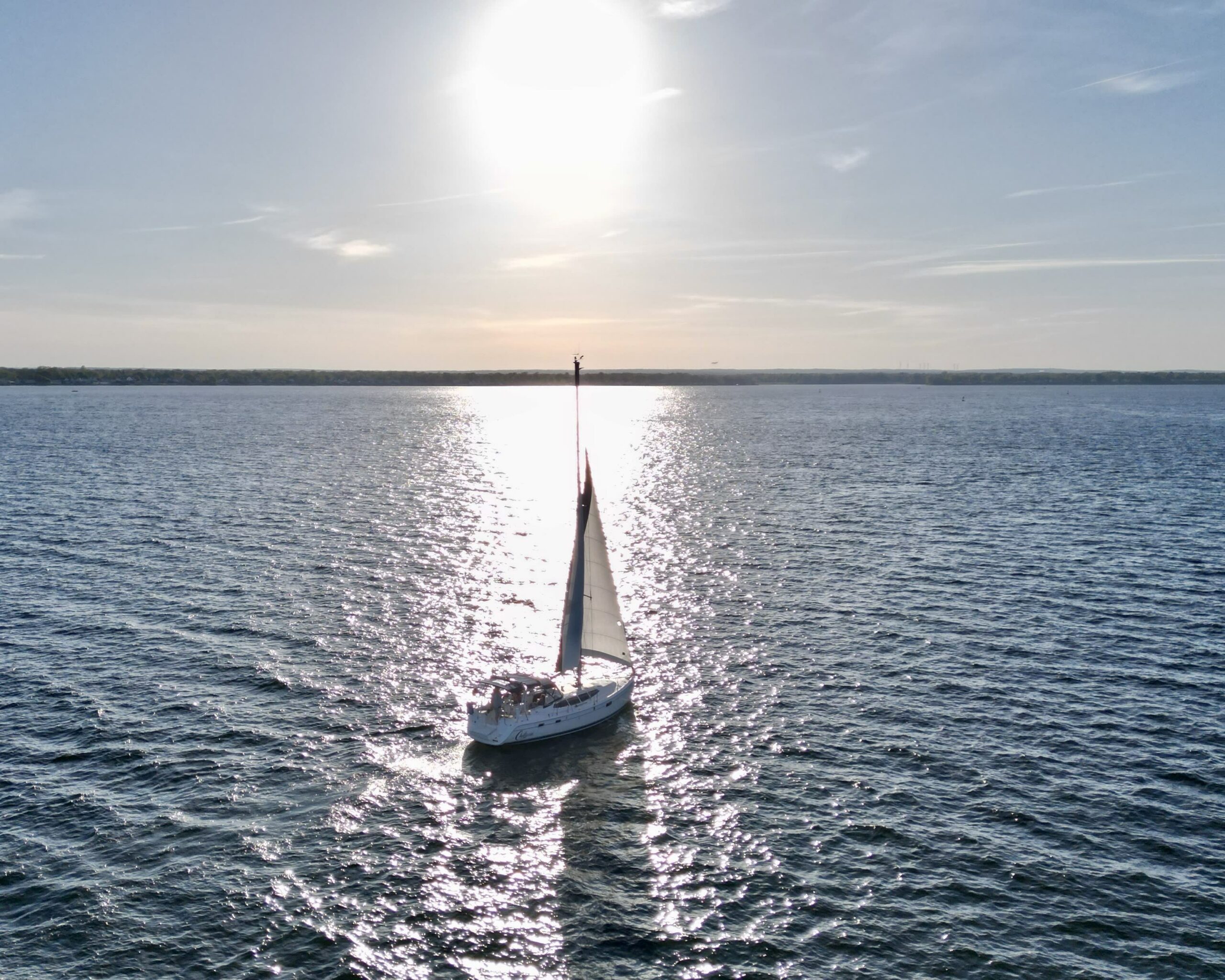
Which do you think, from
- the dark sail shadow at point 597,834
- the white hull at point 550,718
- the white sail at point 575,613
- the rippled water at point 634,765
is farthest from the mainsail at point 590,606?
the dark sail shadow at point 597,834

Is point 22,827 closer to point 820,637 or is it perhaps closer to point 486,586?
point 486,586

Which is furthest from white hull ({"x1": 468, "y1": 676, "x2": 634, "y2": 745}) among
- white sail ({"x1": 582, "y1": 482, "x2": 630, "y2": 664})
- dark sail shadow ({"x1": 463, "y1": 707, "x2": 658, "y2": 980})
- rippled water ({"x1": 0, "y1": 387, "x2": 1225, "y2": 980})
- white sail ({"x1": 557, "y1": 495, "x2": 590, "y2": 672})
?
white sail ({"x1": 557, "y1": 495, "x2": 590, "y2": 672})

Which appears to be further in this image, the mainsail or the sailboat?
the mainsail

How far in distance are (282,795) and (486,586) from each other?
3496 centimetres

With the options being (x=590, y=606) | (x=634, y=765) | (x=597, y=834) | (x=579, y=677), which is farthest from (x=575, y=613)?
(x=597, y=834)

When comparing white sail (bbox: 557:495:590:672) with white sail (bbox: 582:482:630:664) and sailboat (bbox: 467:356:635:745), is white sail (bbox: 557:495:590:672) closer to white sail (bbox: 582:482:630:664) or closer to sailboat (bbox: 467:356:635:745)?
sailboat (bbox: 467:356:635:745)

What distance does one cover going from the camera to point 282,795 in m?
37.7

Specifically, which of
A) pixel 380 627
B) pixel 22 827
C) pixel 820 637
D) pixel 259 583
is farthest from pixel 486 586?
pixel 22 827

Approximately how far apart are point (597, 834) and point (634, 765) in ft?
21.3

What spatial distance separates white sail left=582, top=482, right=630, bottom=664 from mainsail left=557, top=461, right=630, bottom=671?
1.1 inches

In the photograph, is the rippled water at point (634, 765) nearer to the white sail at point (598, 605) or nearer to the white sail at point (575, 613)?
the white sail at point (598, 605)

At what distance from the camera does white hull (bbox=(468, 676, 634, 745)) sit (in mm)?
42750

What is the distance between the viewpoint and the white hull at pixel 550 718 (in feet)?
140

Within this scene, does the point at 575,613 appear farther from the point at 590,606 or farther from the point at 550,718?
the point at 550,718
